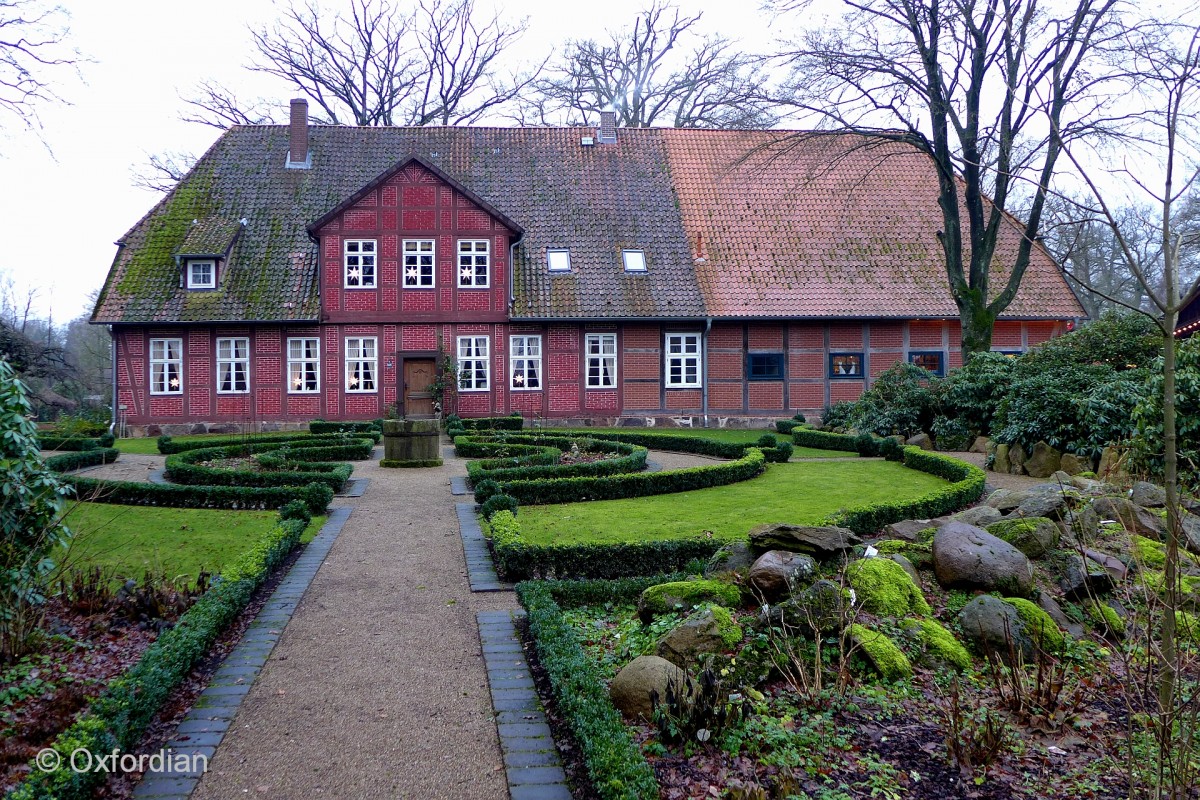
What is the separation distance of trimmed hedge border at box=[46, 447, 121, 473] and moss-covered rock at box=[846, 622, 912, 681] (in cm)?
1521

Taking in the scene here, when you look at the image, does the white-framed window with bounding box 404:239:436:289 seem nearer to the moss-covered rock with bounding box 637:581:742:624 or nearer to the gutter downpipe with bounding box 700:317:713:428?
the gutter downpipe with bounding box 700:317:713:428

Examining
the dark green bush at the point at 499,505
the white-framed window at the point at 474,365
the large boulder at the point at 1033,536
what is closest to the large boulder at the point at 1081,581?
the large boulder at the point at 1033,536

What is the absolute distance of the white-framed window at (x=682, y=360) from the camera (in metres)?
26.3

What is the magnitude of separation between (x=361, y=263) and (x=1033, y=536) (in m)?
21.0

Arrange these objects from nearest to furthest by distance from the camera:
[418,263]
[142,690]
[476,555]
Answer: [142,690] < [476,555] < [418,263]

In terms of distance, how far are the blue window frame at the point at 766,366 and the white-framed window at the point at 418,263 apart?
9762 millimetres

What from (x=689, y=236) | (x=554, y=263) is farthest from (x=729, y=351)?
(x=554, y=263)

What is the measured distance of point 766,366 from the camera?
87.0 feet

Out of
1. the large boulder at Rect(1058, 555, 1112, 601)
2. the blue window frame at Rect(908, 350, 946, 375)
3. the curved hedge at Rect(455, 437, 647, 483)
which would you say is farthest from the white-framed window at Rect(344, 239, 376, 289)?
the large boulder at Rect(1058, 555, 1112, 601)

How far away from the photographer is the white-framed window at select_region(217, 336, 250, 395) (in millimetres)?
25125

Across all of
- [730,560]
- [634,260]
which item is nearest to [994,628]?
[730,560]

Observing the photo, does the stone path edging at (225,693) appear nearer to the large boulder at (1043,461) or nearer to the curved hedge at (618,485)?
the curved hedge at (618,485)

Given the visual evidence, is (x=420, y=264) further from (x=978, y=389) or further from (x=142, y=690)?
(x=142, y=690)

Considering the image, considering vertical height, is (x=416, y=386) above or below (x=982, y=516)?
above
